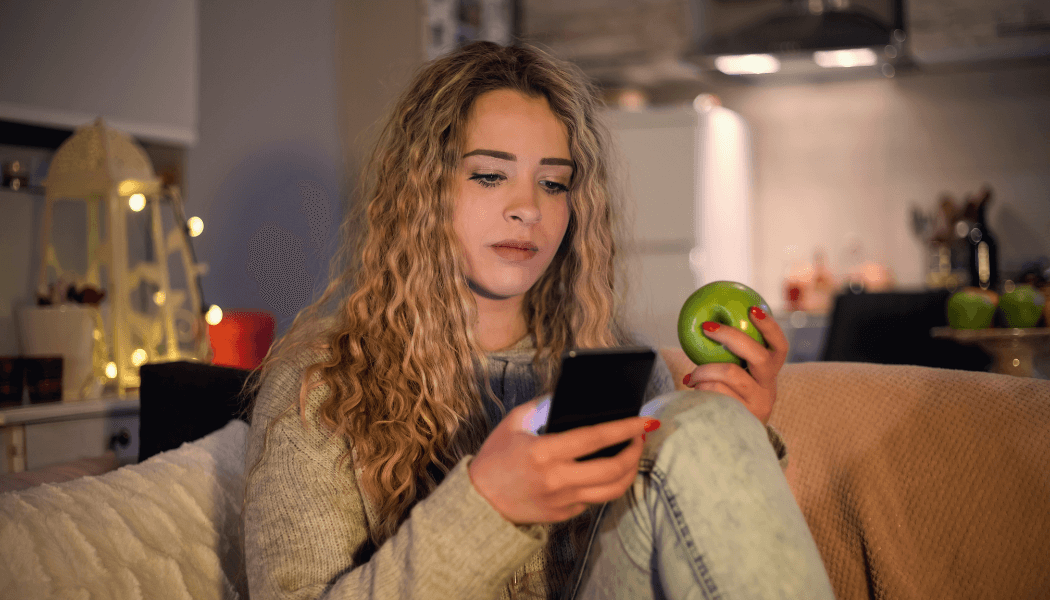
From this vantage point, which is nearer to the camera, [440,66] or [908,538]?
[908,538]

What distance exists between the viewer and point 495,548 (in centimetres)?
77

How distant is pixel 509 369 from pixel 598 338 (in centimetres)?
18

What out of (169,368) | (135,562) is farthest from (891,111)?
(135,562)

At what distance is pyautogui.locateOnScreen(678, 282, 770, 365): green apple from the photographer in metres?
0.98

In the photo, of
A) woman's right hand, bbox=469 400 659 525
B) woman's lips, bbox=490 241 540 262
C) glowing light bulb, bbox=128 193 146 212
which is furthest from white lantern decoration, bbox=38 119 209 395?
woman's right hand, bbox=469 400 659 525

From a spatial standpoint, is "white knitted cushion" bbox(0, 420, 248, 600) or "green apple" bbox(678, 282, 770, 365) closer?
"white knitted cushion" bbox(0, 420, 248, 600)

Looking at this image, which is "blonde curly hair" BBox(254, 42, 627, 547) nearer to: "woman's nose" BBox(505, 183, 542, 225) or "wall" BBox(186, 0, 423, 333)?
"woman's nose" BBox(505, 183, 542, 225)

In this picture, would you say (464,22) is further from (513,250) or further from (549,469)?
(549,469)

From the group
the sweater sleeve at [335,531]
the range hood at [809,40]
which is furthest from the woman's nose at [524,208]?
the range hood at [809,40]

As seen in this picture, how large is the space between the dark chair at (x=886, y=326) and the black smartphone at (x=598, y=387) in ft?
6.25

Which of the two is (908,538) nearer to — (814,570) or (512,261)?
(814,570)

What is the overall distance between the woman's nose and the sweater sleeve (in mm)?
360

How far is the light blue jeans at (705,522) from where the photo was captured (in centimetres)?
76

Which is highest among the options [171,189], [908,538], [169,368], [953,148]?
[953,148]
